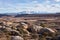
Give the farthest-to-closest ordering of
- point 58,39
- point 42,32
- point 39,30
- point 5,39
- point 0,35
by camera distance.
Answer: point 39,30, point 42,32, point 0,35, point 5,39, point 58,39

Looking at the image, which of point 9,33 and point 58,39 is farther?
point 9,33

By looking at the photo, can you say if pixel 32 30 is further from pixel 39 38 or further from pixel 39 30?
pixel 39 38

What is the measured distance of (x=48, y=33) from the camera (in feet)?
117

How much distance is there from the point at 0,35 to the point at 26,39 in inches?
212

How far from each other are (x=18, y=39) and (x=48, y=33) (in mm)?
8097

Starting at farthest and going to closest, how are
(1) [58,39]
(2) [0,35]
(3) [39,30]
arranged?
(3) [39,30], (2) [0,35], (1) [58,39]

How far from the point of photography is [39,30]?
39938 millimetres

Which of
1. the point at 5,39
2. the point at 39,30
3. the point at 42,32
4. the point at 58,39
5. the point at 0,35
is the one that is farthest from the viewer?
the point at 39,30

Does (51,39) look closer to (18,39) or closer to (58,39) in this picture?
(58,39)

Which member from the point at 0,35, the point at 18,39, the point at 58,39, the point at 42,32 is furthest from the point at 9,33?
the point at 58,39

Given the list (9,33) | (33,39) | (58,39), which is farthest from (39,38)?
(9,33)

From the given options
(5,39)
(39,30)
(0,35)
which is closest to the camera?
(5,39)

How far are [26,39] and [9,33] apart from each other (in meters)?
5.78

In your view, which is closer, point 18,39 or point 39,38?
point 18,39
